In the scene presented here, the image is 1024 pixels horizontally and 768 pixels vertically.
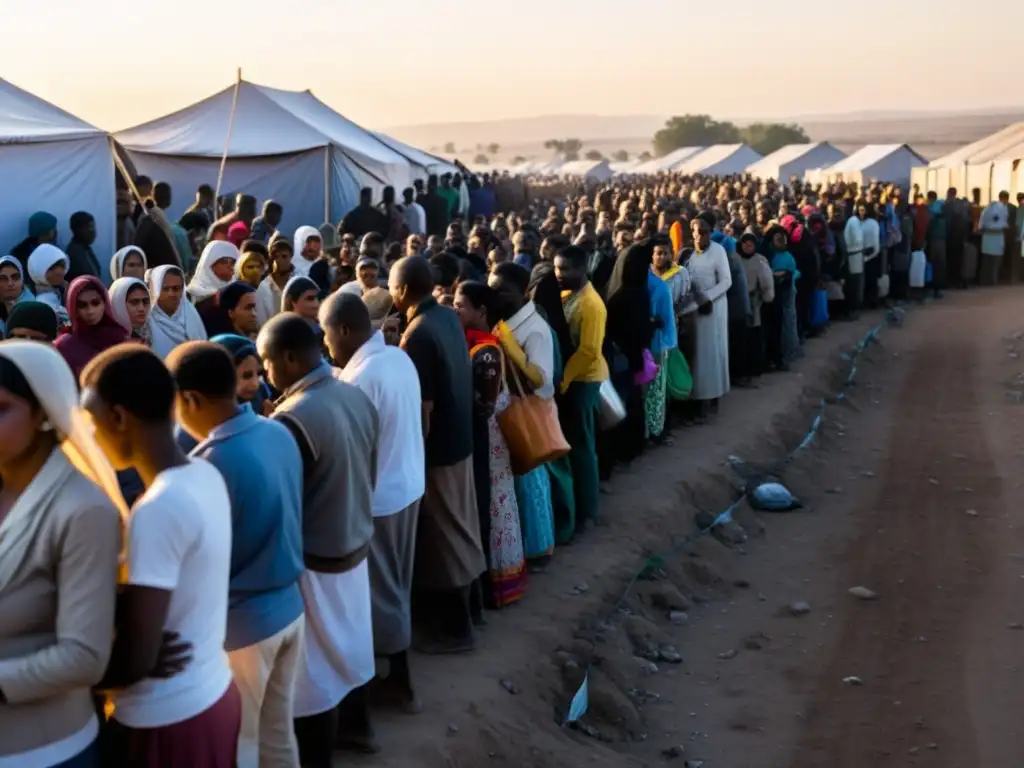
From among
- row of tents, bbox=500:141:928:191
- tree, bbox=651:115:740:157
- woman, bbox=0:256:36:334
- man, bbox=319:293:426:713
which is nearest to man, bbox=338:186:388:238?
woman, bbox=0:256:36:334

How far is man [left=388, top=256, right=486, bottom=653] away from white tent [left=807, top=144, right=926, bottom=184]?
30009 mm

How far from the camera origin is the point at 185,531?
272 cm

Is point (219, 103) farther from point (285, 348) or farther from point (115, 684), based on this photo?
point (115, 684)

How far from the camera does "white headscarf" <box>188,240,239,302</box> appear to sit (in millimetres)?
7770

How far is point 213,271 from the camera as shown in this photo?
783 centimetres

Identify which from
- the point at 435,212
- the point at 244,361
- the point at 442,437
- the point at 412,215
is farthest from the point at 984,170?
the point at 244,361

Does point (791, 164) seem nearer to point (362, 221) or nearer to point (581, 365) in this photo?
point (362, 221)

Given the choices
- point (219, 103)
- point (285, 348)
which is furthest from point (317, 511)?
point (219, 103)

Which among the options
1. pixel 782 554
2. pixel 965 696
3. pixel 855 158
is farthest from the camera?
pixel 855 158

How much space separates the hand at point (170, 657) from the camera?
2781 mm

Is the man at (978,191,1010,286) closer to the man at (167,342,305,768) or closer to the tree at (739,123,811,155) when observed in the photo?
the man at (167,342,305,768)

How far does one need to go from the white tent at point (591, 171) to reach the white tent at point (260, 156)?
4187cm

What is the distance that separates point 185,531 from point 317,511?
141cm

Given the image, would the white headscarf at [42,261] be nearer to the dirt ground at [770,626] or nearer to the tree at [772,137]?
the dirt ground at [770,626]
